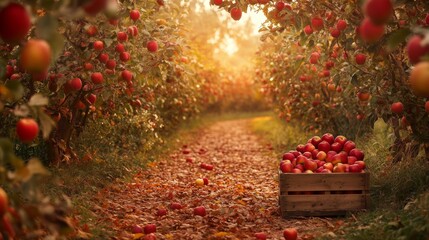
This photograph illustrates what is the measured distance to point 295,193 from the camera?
5590 mm

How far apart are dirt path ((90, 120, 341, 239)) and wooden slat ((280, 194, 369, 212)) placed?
0.13 m

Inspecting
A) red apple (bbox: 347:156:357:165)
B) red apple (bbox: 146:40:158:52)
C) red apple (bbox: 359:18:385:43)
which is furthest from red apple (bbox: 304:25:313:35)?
red apple (bbox: 359:18:385:43)

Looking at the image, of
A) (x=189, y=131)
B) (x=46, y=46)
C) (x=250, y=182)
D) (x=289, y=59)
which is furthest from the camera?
(x=189, y=131)

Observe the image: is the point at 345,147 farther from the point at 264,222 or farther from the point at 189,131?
the point at 189,131

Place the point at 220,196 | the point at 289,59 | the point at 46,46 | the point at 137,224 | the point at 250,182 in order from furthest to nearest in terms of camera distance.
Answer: the point at 289,59 → the point at 250,182 → the point at 220,196 → the point at 137,224 → the point at 46,46

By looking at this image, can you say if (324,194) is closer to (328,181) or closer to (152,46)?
(328,181)

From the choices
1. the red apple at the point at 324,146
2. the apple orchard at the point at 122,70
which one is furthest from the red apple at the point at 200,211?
the red apple at the point at 324,146

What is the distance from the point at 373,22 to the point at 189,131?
12.1m

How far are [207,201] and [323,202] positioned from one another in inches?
58.7

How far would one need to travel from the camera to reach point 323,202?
5.45 m

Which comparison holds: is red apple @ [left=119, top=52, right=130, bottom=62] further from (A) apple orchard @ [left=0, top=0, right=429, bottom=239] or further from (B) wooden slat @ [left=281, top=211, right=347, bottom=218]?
(B) wooden slat @ [left=281, top=211, right=347, bottom=218]

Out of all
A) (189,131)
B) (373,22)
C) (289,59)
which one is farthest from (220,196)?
(189,131)

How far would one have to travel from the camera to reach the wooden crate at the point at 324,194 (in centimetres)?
541

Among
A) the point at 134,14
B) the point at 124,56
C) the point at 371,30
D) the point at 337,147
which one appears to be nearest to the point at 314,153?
the point at 337,147
